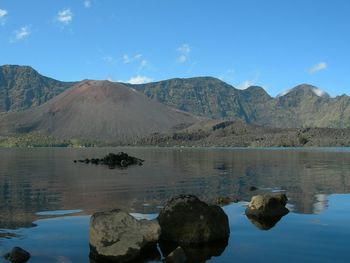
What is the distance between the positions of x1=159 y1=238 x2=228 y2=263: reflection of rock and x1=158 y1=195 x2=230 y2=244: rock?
1.62 feet

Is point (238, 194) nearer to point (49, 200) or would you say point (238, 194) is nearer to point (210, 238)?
point (49, 200)

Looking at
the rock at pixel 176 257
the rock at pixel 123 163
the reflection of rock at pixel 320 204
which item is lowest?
the rock at pixel 176 257

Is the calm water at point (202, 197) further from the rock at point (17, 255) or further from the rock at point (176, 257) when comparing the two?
the rock at point (176, 257)

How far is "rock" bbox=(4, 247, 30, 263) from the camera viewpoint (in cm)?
2112

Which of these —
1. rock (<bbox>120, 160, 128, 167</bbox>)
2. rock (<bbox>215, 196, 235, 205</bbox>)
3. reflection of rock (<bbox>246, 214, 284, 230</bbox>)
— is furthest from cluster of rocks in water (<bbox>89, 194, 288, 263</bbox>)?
rock (<bbox>120, 160, 128, 167</bbox>)

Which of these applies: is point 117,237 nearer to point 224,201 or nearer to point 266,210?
point 266,210

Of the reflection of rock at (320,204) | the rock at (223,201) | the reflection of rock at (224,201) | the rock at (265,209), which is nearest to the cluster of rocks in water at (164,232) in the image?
the rock at (265,209)

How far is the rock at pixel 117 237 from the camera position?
2192 centimetres

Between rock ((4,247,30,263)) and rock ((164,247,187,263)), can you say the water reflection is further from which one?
rock ((4,247,30,263))

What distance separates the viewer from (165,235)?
26.0m

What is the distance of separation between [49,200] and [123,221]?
22.8 meters

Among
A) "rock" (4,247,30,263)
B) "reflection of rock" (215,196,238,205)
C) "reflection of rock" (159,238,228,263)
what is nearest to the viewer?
"rock" (4,247,30,263)

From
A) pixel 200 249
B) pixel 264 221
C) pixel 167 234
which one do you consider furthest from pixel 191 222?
pixel 264 221

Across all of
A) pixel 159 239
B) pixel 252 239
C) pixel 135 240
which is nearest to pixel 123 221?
pixel 135 240
